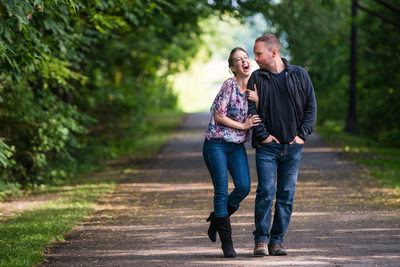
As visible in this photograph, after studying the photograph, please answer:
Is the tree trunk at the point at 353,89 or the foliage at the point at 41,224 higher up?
the tree trunk at the point at 353,89

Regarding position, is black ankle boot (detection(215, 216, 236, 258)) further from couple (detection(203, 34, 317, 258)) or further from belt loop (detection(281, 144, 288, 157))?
belt loop (detection(281, 144, 288, 157))

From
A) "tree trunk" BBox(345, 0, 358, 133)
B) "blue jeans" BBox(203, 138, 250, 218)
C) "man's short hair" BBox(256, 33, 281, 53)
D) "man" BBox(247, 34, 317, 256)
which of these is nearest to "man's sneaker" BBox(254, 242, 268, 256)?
"man" BBox(247, 34, 317, 256)

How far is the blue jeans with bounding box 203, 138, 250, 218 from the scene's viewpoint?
6.13 meters

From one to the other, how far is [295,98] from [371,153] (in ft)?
36.7

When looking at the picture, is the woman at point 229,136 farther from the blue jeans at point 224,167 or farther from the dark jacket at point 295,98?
the dark jacket at point 295,98

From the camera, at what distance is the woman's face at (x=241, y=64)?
605 cm

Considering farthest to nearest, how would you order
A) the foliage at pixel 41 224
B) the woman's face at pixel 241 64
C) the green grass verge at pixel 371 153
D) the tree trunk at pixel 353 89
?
the tree trunk at pixel 353 89 → the green grass verge at pixel 371 153 → the foliage at pixel 41 224 → the woman's face at pixel 241 64

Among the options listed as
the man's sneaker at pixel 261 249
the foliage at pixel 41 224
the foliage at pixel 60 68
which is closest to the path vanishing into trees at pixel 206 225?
the man's sneaker at pixel 261 249

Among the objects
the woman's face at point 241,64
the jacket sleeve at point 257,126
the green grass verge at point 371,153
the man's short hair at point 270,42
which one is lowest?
the green grass verge at point 371,153

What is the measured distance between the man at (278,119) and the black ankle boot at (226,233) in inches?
11.1

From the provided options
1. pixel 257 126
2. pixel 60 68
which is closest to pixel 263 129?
pixel 257 126

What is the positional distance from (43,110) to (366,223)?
6.68m

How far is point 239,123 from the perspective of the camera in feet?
20.0

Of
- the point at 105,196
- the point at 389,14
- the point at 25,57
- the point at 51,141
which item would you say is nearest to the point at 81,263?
the point at 25,57
